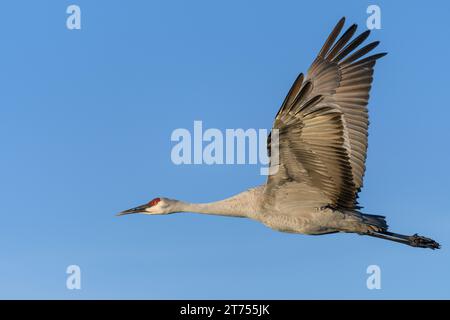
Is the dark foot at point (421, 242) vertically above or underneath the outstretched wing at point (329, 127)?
underneath

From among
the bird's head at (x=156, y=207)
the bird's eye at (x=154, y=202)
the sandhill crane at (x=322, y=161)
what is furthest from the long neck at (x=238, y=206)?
the bird's eye at (x=154, y=202)

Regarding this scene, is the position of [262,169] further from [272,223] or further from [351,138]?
[351,138]

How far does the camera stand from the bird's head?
15.9m

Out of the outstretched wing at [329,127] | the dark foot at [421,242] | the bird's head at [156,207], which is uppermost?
the outstretched wing at [329,127]

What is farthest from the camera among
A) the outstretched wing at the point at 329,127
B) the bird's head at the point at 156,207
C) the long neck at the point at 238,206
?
the bird's head at the point at 156,207

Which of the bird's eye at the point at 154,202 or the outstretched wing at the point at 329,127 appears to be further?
the bird's eye at the point at 154,202

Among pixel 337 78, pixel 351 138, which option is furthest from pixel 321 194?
pixel 337 78

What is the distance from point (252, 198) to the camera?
14453 mm

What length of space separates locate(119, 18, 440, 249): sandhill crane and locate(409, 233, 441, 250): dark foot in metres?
0.02

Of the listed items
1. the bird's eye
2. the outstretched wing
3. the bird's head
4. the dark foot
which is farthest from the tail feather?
the bird's eye

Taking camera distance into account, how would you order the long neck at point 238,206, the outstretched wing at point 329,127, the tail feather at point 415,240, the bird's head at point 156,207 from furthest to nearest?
the bird's head at point 156,207
the tail feather at point 415,240
the long neck at point 238,206
the outstretched wing at point 329,127

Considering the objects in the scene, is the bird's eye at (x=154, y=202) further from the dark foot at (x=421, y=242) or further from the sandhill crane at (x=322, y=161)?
the dark foot at (x=421, y=242)

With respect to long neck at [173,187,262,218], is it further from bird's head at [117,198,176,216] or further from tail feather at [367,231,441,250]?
tail feather at [367,231,441,250]

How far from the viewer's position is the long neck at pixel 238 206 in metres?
14.5
